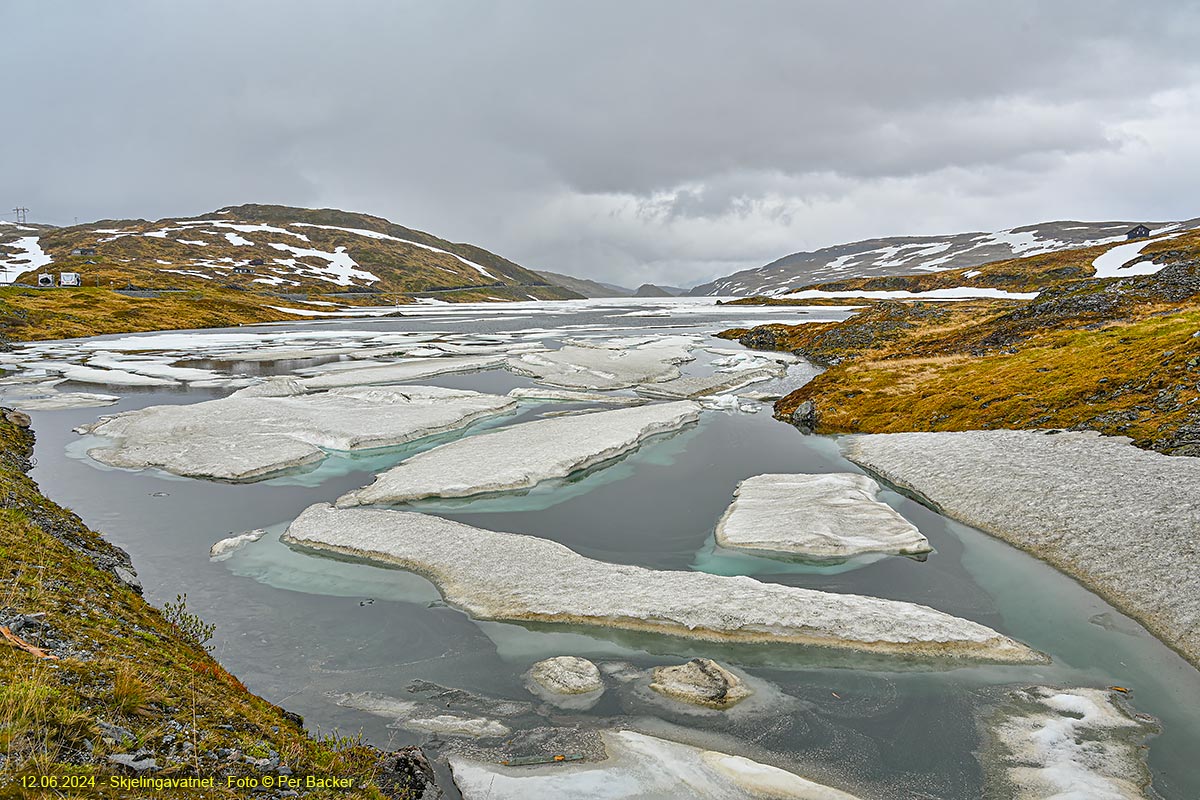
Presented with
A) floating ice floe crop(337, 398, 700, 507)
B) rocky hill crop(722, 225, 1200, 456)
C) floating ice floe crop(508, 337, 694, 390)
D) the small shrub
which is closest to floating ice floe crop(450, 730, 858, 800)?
the small shrub

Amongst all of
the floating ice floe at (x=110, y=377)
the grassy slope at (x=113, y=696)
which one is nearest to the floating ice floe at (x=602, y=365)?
the floating ice floe at (x=110, y=377)

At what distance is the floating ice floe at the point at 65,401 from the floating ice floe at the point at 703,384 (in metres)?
38.9

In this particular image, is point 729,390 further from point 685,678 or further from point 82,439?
point 82,439

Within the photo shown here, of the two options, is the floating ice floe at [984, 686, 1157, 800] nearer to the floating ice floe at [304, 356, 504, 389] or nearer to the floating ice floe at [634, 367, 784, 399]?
the floating ice floe at [634, 367, 784, 399]

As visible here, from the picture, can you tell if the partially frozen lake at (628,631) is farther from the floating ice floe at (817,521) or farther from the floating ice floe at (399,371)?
the floating ice floe at (399,371)

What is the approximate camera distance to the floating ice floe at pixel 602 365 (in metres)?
52.3

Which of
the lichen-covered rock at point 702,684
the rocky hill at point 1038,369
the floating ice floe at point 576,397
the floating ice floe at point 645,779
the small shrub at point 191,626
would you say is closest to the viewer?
the floating ice floe at point 645,779

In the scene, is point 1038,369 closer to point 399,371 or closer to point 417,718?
point 417,718

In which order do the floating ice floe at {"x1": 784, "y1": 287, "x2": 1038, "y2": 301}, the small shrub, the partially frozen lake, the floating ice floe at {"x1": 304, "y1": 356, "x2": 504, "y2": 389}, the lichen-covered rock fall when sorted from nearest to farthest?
the partially frozen lake, the lichen-covered rock, the small shrub, the floating ice floe at {"x1": 304, "y1": 356, "x2": 504, "y2": 389}, the floating ice floe at {"x1": 784, "y1": 287, "x2": 1038, "y2": 301}

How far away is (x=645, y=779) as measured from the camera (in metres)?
10.4

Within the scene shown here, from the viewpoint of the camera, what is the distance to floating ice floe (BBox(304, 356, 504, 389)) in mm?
48844

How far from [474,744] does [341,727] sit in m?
2.68

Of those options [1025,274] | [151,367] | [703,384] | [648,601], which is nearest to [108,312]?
[151,367]

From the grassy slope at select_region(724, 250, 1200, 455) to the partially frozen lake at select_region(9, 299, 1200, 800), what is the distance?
9.12 metres
